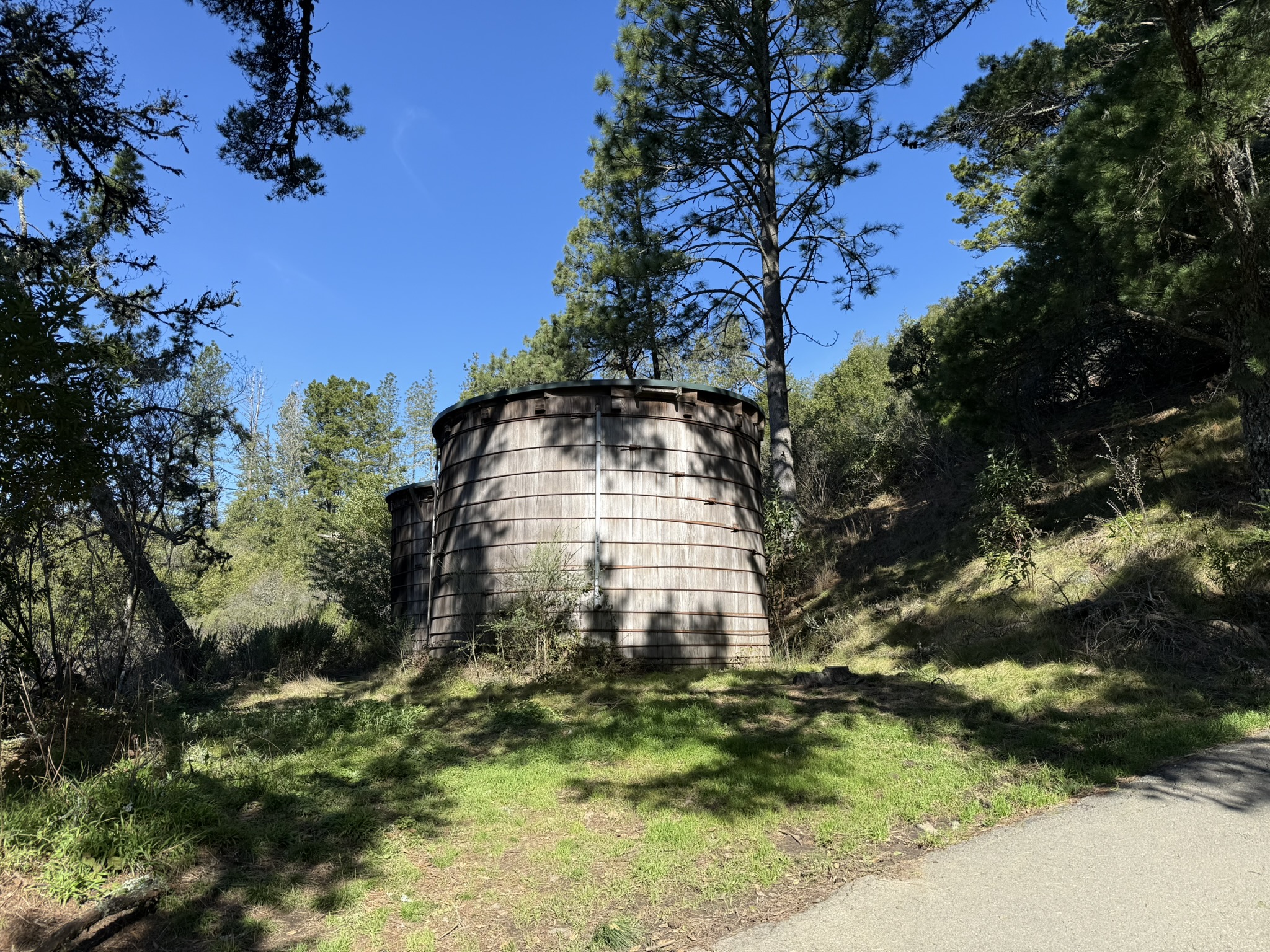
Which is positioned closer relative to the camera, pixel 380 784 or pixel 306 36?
pixel 380 784

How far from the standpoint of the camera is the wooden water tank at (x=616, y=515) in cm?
1008

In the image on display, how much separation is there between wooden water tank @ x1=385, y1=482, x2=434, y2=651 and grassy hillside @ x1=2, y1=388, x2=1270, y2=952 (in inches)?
176

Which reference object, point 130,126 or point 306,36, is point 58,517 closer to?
point 306,36

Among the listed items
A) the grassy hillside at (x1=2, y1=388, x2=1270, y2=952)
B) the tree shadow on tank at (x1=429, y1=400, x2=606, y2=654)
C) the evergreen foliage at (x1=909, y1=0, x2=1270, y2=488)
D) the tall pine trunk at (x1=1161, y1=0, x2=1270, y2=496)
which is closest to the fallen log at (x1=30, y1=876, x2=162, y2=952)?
the grassy hillside at (x1=2, y1=388, x2=1270, y2=952)

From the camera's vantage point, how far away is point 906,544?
49.2 ft

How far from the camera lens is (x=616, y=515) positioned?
Answer: 1023cm

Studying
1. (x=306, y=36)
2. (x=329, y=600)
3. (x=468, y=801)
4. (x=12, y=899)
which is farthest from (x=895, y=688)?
(x=329, y=600)

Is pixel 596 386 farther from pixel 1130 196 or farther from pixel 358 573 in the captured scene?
pixel 358 573

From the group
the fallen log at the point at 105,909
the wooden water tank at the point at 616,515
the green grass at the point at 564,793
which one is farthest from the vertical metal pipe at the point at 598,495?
the fallen log at the point at 105,909

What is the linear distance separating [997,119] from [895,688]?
362 inches

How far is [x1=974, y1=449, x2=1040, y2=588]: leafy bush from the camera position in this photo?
1021 cm

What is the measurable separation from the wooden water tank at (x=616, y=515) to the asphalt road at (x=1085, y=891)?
20.8 feet

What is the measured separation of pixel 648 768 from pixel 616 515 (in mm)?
5080

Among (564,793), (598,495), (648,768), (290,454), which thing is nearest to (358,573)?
(598,495)
